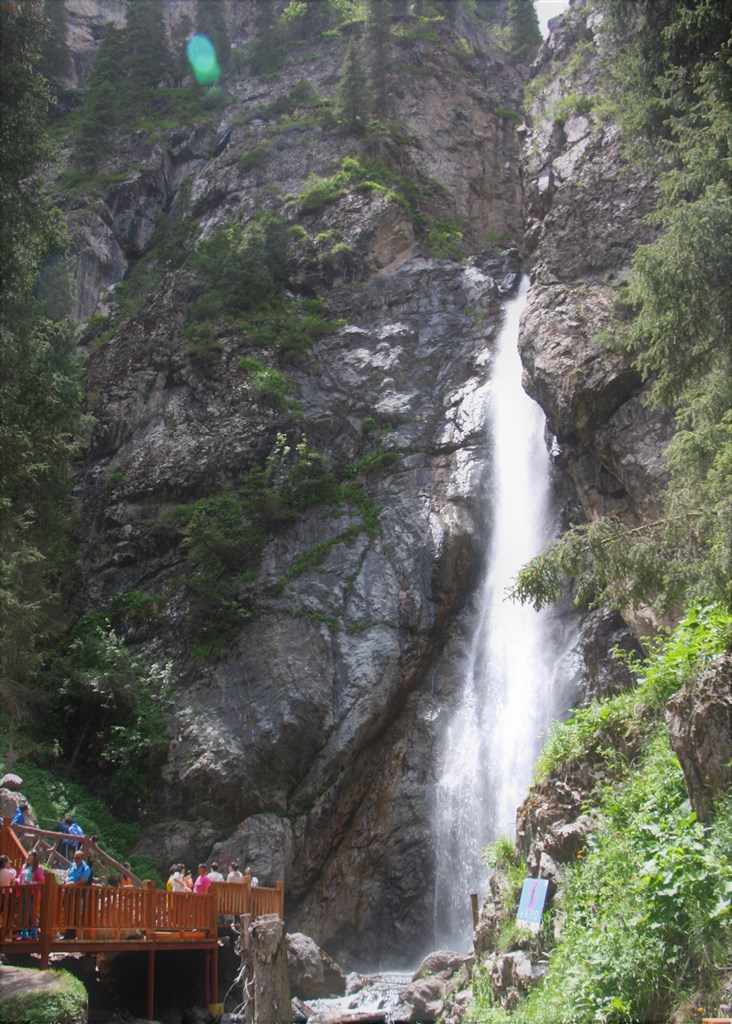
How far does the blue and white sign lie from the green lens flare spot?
53.5 meters

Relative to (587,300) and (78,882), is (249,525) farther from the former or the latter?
(78,882)

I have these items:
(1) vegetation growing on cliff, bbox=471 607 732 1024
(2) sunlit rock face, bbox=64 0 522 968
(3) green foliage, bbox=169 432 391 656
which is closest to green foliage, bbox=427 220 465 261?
(2) sunlit rock face, bbox=64 0 522 968

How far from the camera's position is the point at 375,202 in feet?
113

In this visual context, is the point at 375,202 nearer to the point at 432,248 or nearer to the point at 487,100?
the point at 432,248

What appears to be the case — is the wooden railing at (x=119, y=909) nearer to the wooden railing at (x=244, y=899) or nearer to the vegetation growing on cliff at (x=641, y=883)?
the wooden railing at (x=244, y=899)

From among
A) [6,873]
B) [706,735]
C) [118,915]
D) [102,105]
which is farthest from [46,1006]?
[102,105]

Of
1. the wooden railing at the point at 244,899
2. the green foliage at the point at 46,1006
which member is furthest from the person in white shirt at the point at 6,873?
the wooden railing at the point at 244,899

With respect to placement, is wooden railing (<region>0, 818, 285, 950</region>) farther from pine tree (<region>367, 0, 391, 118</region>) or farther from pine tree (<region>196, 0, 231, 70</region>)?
pine tree (<region>196, 0, 231, 70</region>)

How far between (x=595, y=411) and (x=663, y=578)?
1069 centimetres

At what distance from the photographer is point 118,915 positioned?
449 inches

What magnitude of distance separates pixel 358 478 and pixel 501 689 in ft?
28.8

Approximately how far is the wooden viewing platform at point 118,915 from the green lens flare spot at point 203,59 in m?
50.9

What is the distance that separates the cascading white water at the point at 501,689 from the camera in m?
18.5

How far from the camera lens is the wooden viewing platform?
9898mm
